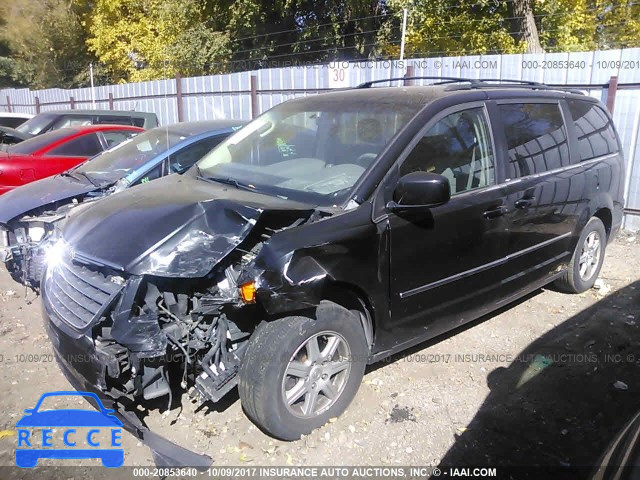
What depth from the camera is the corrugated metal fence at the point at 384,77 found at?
23.3 ft

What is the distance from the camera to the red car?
22.9ft

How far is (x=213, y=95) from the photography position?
Answer: 1273cm

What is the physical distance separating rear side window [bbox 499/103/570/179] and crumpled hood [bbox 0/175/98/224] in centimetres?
394

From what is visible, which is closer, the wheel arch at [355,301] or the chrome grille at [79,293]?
the chrome grille at [79,293]

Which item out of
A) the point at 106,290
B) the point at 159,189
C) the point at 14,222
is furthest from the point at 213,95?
the point at 106,290

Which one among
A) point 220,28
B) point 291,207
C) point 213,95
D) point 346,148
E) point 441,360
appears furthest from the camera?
point 220,28

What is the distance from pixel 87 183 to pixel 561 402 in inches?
189

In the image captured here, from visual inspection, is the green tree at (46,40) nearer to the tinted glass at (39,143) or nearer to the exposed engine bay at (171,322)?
the tinted glass at (39,143)

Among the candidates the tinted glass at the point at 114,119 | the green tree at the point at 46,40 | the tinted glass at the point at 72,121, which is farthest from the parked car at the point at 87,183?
the green tree at the point at 46,40

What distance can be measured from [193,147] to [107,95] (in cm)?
1303

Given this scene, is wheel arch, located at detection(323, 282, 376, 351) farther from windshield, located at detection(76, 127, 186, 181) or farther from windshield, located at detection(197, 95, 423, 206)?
windshield, located at detection(76, 127, 186, 181)

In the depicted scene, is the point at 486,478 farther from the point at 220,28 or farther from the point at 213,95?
the point at 220,28

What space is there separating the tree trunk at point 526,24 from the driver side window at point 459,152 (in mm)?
11921

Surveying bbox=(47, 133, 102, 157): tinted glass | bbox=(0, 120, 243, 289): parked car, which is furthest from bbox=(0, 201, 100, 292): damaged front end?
bbox=(47, 133, 102, 157): tinted glass
